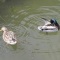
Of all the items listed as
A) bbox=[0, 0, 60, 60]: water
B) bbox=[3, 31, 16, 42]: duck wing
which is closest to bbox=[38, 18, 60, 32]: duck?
bbox=[0, 0, 60, 60]: water

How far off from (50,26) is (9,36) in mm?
1421

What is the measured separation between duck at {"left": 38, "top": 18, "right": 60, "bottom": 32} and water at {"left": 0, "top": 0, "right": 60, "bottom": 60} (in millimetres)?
159

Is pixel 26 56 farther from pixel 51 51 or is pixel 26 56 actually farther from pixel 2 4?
pixel 2 4

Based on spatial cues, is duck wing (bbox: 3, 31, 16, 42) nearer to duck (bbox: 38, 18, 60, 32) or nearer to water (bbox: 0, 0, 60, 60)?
water (bbox: 0, 0, 60, 60)

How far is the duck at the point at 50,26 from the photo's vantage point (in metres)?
9.31

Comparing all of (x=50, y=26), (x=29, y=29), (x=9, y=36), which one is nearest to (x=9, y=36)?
(x=9, y=36)

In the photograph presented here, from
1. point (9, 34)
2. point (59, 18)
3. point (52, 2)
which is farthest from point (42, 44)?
point (52, 2)

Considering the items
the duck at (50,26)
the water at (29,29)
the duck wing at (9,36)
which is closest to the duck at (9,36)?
the duck wing at (9,36)

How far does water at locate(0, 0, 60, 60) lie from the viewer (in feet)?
27.1

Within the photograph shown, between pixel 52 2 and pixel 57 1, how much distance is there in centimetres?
19

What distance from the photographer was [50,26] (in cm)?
952

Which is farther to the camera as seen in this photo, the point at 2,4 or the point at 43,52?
the point at 2,4

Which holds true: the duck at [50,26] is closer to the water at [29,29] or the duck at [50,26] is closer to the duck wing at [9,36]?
the water at [29,29]

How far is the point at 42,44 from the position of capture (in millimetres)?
8625
